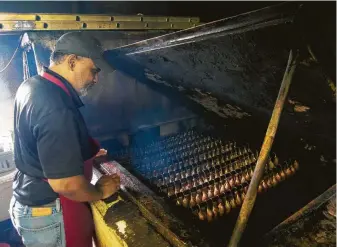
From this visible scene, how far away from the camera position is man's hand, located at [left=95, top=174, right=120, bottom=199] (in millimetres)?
2276

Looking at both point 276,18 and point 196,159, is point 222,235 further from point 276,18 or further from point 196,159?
point 276,18

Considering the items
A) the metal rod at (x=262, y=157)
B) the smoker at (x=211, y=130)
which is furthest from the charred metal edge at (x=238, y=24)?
the metal rod at (x=262, y=157)

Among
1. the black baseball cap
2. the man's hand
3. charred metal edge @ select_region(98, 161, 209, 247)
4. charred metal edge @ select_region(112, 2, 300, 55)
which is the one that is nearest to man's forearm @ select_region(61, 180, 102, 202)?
the man's hand

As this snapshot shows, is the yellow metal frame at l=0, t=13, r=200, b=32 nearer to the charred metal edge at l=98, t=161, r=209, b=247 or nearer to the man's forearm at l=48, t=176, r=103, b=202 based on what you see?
the charred metal edge at l=98, t=161, r=209, b=247

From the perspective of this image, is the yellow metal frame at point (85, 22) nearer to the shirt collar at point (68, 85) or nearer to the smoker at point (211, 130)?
the smoker at point (211, 130)

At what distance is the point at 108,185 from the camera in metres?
2.34

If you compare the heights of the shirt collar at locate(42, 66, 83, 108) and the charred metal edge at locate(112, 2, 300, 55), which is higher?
the charred metal edge at locate(112, 2, 300, 55)

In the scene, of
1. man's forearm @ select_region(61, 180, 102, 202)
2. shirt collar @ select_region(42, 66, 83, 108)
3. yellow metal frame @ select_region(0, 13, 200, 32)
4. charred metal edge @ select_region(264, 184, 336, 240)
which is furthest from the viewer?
yellow metal frame @ select_region(0, 13, 200, 32)

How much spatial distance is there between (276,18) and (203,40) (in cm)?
55

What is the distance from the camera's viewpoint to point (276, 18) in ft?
3.52

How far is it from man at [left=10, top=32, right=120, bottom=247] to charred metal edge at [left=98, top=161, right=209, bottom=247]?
22 centimetres

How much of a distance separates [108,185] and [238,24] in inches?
72.4

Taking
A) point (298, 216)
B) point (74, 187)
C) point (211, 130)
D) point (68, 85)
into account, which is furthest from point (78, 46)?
point (211, 130)

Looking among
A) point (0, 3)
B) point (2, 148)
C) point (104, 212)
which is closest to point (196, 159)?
point (104, 212)
